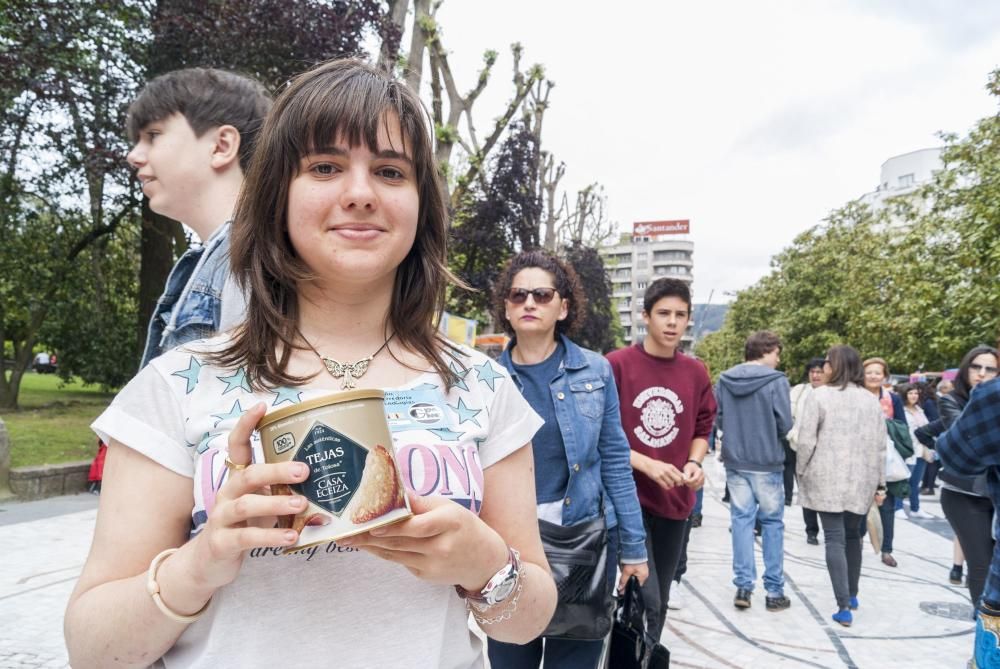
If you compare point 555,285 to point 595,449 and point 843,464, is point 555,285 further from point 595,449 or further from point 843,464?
point 843,464

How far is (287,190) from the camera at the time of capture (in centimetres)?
132

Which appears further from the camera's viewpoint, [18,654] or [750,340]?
[750,340]

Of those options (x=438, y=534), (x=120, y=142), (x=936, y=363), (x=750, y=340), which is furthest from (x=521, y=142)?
(x=936, y=363)

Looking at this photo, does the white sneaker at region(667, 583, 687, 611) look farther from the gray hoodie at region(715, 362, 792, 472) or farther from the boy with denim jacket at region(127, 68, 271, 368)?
the boy with denim jacket at region(127, 68, 271, 368)

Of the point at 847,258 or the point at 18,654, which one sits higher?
the point at 847,258

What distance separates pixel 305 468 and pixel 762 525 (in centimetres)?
544

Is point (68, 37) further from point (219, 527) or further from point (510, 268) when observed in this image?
point (219, 527)

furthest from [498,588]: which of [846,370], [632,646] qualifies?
[846,370]

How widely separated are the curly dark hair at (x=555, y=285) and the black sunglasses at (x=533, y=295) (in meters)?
0.07

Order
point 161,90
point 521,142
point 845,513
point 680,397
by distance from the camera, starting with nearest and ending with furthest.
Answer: point 161,90 → point 680,397 → point 845,513 → point 521,142

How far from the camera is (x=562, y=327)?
12.4 ft

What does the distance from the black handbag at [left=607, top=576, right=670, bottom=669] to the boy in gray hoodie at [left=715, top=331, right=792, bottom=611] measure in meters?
2.81

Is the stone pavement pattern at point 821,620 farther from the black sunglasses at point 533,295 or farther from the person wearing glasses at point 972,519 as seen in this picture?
the black sunglasses at point 533,295

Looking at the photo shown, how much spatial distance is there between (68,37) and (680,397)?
9.69 metres
